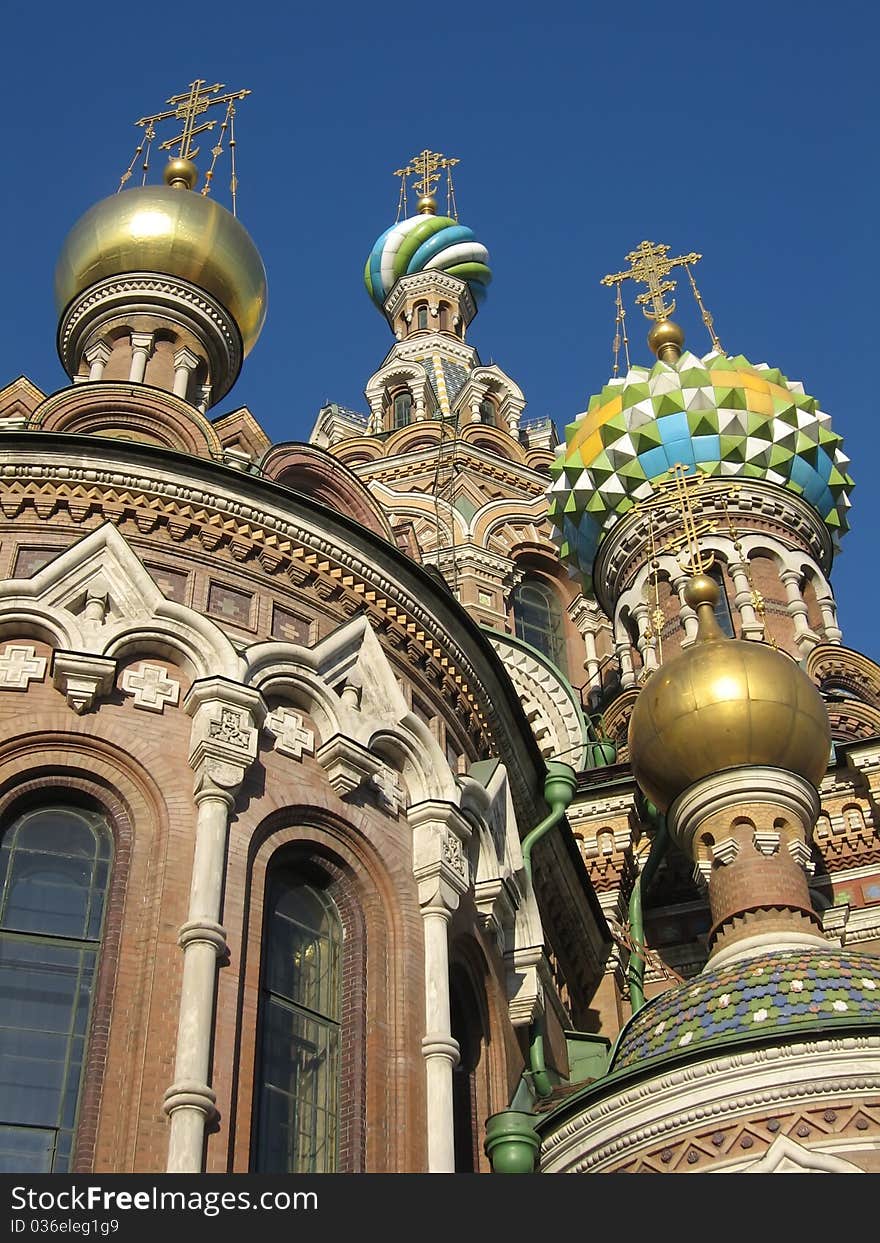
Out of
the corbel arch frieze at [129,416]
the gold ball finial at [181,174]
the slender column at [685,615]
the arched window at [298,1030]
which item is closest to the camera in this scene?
the arched window at [298,1030]

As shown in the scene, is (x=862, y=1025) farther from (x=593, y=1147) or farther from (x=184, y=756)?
(x=184, y=756)

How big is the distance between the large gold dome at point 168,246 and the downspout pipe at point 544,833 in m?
5.97

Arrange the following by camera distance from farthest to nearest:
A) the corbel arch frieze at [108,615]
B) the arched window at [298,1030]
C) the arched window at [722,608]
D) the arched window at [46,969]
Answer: the arched window at [722,608]
the corbel arch frieze at [108,615]
the arched window at [298,1030]
the arched window at [46,969]

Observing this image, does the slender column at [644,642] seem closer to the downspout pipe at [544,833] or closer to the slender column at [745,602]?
the slender column at [745,602]

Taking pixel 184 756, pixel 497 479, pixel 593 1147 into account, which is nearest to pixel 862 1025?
pixel 593 1147

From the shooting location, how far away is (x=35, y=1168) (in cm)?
759

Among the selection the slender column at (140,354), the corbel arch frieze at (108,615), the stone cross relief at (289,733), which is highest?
the slender column at (140,354)

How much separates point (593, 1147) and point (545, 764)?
3310 millimetres

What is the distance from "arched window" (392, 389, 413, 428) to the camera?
2808 cm

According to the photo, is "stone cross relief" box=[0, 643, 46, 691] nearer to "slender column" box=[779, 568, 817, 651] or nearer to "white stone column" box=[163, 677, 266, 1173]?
"white stone column" box=[163, 677, 266, 1173]

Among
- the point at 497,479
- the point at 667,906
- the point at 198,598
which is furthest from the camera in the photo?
the point at 497,479

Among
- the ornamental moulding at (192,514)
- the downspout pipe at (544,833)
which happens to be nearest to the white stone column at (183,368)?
the ornamental moulding at (192,514)

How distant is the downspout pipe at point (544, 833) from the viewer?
9.95 m

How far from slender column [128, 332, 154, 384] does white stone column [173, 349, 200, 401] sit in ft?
0.82
